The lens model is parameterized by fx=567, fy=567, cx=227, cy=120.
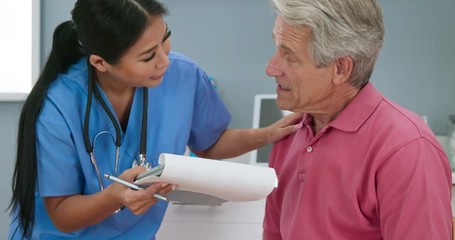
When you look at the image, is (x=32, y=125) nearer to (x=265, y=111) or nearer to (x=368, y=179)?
(x=368, y=179)

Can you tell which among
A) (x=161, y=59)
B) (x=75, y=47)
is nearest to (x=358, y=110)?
(x=161, y=59)

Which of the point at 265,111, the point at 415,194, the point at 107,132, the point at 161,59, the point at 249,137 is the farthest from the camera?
the point at 265,111

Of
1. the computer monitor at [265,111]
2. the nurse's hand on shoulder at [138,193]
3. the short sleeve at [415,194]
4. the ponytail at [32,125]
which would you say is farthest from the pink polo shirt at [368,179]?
the computer monitor at [265,111]

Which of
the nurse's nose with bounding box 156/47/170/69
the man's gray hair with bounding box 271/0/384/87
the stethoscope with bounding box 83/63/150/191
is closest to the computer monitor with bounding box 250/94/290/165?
the stethoscope with bounding box 83/63/150/191

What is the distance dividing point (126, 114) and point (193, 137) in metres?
0.22

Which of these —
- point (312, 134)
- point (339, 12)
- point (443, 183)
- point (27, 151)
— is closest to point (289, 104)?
point (312, 134)

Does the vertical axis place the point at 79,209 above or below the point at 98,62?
below

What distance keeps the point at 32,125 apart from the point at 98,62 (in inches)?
8.1

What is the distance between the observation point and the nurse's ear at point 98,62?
1.26 metres

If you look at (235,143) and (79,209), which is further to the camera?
(235,143)

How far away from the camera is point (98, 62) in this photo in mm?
1277

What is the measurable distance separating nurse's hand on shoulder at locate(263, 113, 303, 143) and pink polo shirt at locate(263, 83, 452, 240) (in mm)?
43

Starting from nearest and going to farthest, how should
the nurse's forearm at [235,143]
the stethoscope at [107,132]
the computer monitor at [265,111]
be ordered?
1. the stethoscope at [107,132]
2. the nurse's forearm at [235,143]
3. the computer monitor at [265,111]

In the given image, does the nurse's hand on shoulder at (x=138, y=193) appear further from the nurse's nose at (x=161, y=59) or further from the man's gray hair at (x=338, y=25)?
the man's gray hair at (x=338, y=25)
